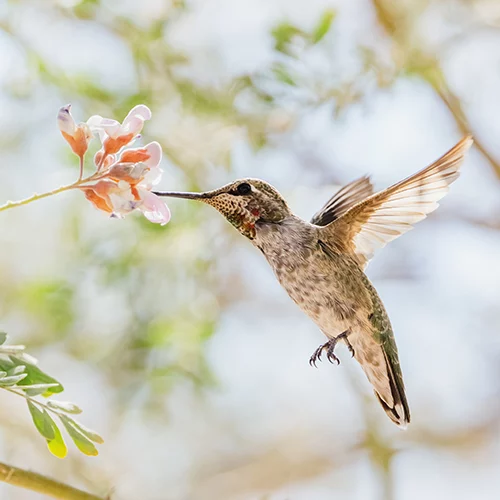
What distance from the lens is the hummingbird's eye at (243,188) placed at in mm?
1865

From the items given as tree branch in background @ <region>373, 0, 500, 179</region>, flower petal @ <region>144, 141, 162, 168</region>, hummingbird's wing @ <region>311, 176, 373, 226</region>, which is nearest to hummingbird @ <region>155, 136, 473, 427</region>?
hummingbird's wing @ <region>311, 176, 373, 226</region>

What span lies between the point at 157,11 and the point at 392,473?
2626 mm

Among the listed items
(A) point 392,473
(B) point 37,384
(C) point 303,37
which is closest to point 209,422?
(A) point 392,473

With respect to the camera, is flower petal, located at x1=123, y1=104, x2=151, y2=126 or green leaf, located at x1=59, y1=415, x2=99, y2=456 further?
flower petal, located at x1=123, y1=104, x2=151, y2=126

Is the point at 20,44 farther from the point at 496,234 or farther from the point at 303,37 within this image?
the point at 496,234

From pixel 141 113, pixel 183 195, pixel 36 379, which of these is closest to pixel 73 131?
pixel 141 113

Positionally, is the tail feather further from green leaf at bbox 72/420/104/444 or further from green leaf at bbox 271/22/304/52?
green leaf at bbox 271/22/304/52

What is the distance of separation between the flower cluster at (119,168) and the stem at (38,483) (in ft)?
1.47

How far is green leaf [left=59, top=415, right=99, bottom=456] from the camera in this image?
1.27m

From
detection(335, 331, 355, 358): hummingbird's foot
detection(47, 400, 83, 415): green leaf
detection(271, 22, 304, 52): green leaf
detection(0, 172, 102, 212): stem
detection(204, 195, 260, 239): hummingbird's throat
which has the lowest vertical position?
detection(47, 400, 83, 415): green leaf

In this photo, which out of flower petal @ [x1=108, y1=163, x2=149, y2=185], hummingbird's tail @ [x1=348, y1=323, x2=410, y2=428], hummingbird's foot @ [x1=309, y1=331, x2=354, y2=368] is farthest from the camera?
hummingbird's tail @ [x1=348, y1=323, x2=410, y2=428]

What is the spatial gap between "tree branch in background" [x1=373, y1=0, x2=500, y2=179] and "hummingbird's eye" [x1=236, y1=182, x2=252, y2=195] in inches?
71.7

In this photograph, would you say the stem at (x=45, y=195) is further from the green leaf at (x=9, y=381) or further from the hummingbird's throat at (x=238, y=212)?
the hummingbird's throat at (x=238, y=212)

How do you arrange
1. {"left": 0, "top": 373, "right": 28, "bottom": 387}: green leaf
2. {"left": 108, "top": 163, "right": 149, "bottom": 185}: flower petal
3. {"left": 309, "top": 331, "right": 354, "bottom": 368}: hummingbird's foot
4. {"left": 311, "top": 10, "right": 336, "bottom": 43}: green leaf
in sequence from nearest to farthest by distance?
{"left": 0, "top": 373, "right": 28, "bottom": 387}: green leaf, {"left": 108, "top": 163, "right": 149, "bottom": 185}: flower petal, {"left": 309, "top": 331, "right": 354, "bottom": 368}: hummingbird's foot, {"left": 311, "top": 10, "right": 336, "bottom": 43}: green leaf
